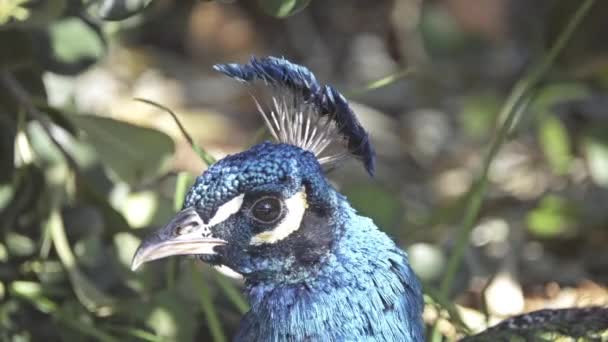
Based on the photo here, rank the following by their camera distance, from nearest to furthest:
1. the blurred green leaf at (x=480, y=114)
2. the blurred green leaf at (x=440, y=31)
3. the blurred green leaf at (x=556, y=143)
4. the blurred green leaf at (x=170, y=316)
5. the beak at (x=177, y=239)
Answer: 1. the beak at (x=177, y=239)
2. the blurred green leaf at (x=170, y=316)
3. the blurred green leaf at (x=556, y=143)
4. the blurred green leaf at (x=480, y=114)
5. the blurred green leaf at (x=440, y=31)

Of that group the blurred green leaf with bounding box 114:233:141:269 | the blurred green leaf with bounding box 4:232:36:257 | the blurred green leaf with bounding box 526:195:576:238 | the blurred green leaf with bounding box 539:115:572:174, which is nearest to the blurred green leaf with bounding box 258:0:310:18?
the blurred green leaf with bounding box 114:233:141:269

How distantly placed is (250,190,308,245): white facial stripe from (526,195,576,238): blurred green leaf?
1325mm

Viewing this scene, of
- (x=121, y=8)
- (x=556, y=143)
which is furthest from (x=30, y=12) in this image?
(x=556, y=143)

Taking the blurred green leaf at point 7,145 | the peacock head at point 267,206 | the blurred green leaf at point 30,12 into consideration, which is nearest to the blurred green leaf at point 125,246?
the blurred green leaf at point 7,145

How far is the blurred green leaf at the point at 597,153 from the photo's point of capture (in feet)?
9.97

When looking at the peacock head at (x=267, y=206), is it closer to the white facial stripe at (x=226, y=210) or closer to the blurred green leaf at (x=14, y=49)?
the white facial stripe at (x=226, y=210)

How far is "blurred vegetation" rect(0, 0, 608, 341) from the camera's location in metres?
2.38

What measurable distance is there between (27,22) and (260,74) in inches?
18.0

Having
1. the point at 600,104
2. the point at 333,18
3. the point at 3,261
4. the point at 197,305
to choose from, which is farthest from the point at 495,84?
the point at 3,261

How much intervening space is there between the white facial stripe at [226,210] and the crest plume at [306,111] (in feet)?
0.67

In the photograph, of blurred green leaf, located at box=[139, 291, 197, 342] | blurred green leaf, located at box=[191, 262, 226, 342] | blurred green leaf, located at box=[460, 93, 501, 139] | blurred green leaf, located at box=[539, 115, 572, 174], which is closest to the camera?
blurred green leaf, located at box=[191, 262, 226, 342]

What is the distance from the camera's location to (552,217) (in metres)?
3.02

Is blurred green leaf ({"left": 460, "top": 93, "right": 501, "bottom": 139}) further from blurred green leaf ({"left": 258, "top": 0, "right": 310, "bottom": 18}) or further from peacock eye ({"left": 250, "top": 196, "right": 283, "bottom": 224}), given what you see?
peacock eye ({"left": 250, "top": 196, "right": 283, "bottom": 224})

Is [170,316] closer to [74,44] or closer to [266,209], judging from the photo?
[74,44]
